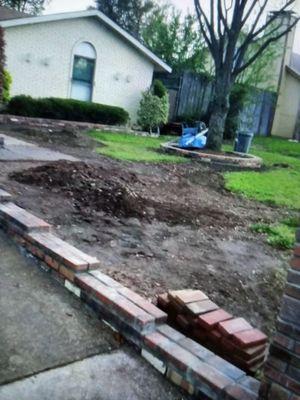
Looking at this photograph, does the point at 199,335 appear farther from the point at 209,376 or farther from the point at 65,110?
the point at 65,110

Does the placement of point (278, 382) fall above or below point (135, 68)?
below

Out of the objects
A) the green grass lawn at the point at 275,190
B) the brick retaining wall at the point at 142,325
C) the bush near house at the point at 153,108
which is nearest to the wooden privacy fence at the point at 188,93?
the bush near house at the point at 153,108

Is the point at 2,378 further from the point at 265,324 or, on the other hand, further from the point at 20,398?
the point at 265,324

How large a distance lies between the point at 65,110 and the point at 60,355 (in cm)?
1363

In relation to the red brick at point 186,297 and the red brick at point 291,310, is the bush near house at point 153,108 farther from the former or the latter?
the red brick at point 291,310

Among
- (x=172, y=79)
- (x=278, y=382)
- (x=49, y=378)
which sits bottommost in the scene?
(x=49, y=378)

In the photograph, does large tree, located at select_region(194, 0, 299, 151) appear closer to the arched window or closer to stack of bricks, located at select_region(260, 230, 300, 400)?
the arched window

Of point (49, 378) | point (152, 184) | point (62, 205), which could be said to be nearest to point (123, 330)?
point (49, 378)

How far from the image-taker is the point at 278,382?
1929 millimetres

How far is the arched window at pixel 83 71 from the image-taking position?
1689 cm

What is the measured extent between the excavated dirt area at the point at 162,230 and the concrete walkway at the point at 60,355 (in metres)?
0.67

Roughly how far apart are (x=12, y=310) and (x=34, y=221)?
126 cm

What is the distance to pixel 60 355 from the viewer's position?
2408 mm

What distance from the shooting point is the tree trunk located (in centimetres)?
1347
